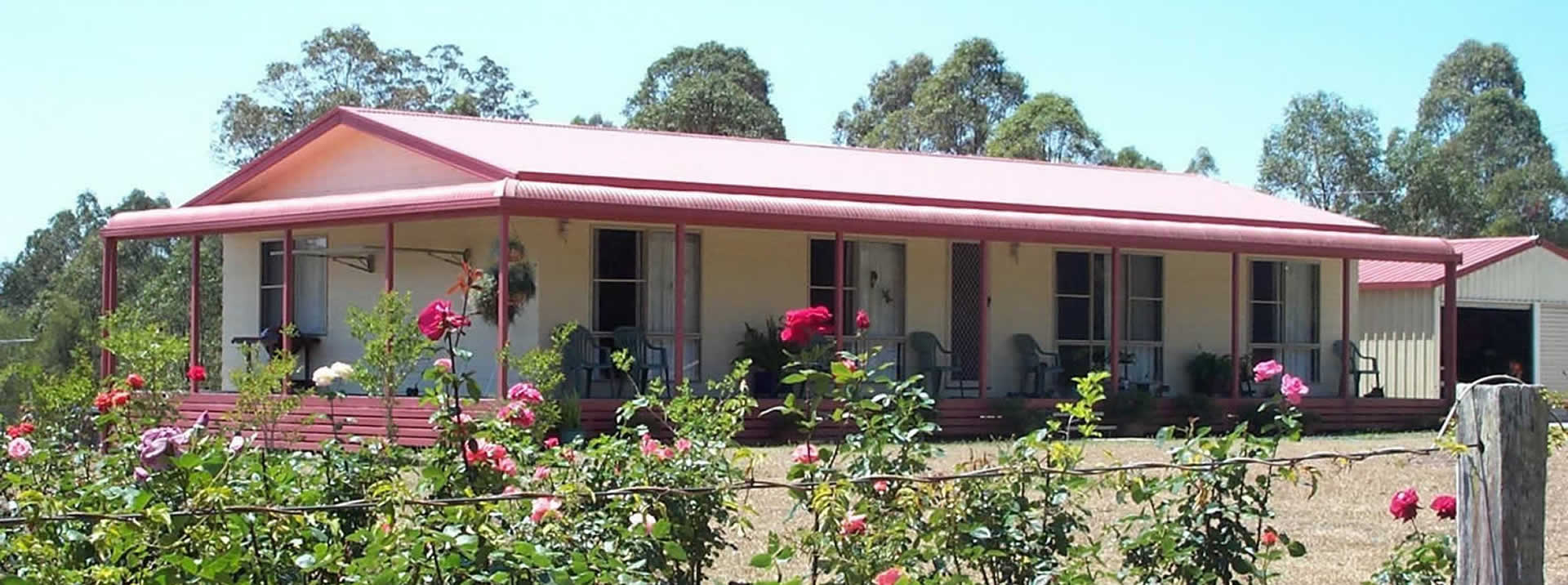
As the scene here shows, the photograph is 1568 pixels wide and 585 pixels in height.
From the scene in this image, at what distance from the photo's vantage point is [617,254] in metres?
18.1

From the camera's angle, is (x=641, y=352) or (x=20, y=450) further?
(x=641, y=352)

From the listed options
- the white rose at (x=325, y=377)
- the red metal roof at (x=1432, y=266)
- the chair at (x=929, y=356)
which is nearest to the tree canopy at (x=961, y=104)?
the red metal roof at (x=1432, y=266)

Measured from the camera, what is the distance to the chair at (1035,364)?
65.8ft

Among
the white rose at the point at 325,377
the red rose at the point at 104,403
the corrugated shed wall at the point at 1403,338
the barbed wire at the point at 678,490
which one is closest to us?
the barbed wire at the point at 678,490

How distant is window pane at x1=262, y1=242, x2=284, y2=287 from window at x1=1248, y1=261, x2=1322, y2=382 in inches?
425

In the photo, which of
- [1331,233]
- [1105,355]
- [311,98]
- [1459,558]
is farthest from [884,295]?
[311,98]

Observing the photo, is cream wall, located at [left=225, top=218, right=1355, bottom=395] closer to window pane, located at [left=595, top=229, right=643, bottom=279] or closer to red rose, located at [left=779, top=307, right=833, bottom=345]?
window pane, located at [left=595, top=229, right=643, bottom=279]

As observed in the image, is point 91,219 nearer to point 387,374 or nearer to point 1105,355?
point 1105,355

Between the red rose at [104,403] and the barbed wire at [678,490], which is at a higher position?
the red rose at [104,403]

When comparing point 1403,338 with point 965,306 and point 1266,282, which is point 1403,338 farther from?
point 965,306

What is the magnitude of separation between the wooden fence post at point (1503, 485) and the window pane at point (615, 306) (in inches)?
527

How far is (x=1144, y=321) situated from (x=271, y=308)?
9.49 meters

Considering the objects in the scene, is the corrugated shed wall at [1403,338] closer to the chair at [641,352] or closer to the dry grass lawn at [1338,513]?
the dry grass lawn at [1338,513]

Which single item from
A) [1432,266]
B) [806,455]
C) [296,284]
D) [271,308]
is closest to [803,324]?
[806,455]
